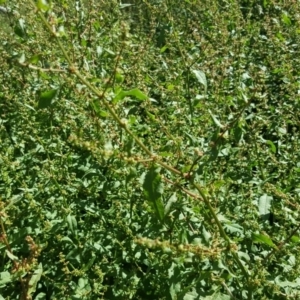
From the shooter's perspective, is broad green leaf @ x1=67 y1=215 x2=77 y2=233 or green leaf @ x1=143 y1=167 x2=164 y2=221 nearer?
green leaf @ x1=143 y1=167 x2=164 y2=221

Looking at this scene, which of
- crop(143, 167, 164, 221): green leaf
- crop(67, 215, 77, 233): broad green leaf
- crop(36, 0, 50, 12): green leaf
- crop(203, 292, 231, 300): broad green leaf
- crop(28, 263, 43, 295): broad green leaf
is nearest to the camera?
crop(36, 0, 50, 12): green leaf

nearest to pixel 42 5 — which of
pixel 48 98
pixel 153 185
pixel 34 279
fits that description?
pixel 48 98

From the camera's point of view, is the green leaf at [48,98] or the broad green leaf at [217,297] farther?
the broad green leaf at [217,297]

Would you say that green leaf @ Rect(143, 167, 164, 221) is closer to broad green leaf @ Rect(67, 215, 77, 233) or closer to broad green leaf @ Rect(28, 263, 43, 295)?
broad green leaf @ Rect(28, 263, 43, 295)

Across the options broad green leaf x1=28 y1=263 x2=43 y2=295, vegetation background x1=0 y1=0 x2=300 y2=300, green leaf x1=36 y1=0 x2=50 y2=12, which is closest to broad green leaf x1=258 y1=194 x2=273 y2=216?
vegetation background x1=0 y1=0 x2=300 y2=300

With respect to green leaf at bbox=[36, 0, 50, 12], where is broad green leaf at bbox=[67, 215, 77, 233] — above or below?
below

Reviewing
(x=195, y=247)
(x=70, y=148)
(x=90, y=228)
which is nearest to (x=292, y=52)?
(x=70, y=148)

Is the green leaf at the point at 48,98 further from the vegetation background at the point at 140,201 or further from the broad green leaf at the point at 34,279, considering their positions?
the broad green leaf at the point at 34,279

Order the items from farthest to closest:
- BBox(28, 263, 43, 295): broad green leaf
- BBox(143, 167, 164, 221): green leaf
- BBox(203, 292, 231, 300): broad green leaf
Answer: BBox(28, 263, 43, 295): broad green leaf, BBox(203, 292, 231, 300): broad green leaf, BBox(143, 167, 164, 221): green leaf

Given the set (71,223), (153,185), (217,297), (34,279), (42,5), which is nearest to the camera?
(42,5)

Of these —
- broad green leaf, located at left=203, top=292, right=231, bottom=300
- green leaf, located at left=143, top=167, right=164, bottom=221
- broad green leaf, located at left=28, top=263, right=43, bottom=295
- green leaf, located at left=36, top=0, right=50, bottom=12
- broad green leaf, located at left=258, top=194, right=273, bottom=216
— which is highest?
green leaf, located at left=36, top=0, right=50, bottom=12

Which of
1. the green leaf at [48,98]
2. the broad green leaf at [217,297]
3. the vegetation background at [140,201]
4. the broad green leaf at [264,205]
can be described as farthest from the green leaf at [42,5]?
the broad green leaf at [264,205]

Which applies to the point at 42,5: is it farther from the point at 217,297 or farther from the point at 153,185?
the point at 217,297

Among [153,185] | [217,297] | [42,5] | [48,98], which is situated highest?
[42,5]
